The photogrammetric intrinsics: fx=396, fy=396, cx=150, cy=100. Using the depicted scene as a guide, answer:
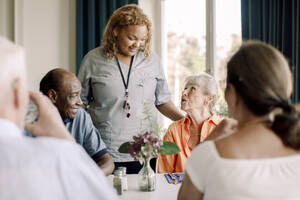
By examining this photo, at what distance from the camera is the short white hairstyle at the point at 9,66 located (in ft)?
2.70

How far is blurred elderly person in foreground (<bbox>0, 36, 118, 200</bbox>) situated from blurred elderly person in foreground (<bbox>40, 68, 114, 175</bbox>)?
45.9 inches

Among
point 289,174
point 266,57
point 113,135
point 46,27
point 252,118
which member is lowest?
point 113,135

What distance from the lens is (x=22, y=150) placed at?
32.4 inches

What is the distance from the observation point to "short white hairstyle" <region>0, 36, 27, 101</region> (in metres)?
0.82

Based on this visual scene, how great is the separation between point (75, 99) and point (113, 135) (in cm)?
72

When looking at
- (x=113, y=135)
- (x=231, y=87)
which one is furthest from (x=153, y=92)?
(x=231, y=87)

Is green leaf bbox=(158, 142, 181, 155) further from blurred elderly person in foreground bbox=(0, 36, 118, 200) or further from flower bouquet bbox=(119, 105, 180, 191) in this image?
blurred elderly person in foreground bbox=(0, 36, 118, 200)

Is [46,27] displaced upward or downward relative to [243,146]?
upward

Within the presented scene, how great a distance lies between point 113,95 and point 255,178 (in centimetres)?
168

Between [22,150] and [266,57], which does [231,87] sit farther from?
[22,150]

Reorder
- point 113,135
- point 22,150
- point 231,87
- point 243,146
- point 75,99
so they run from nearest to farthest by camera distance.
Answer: point 22,150 → point 243,146 → point 231,87 → point 75,99 → point 113,135

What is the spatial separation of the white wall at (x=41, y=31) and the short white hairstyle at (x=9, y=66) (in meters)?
3.54

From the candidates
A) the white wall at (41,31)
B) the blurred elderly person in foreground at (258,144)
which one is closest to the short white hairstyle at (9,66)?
the blurred elderly person in foreground at (258,144)

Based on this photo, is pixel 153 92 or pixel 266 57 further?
pixel 153 92
